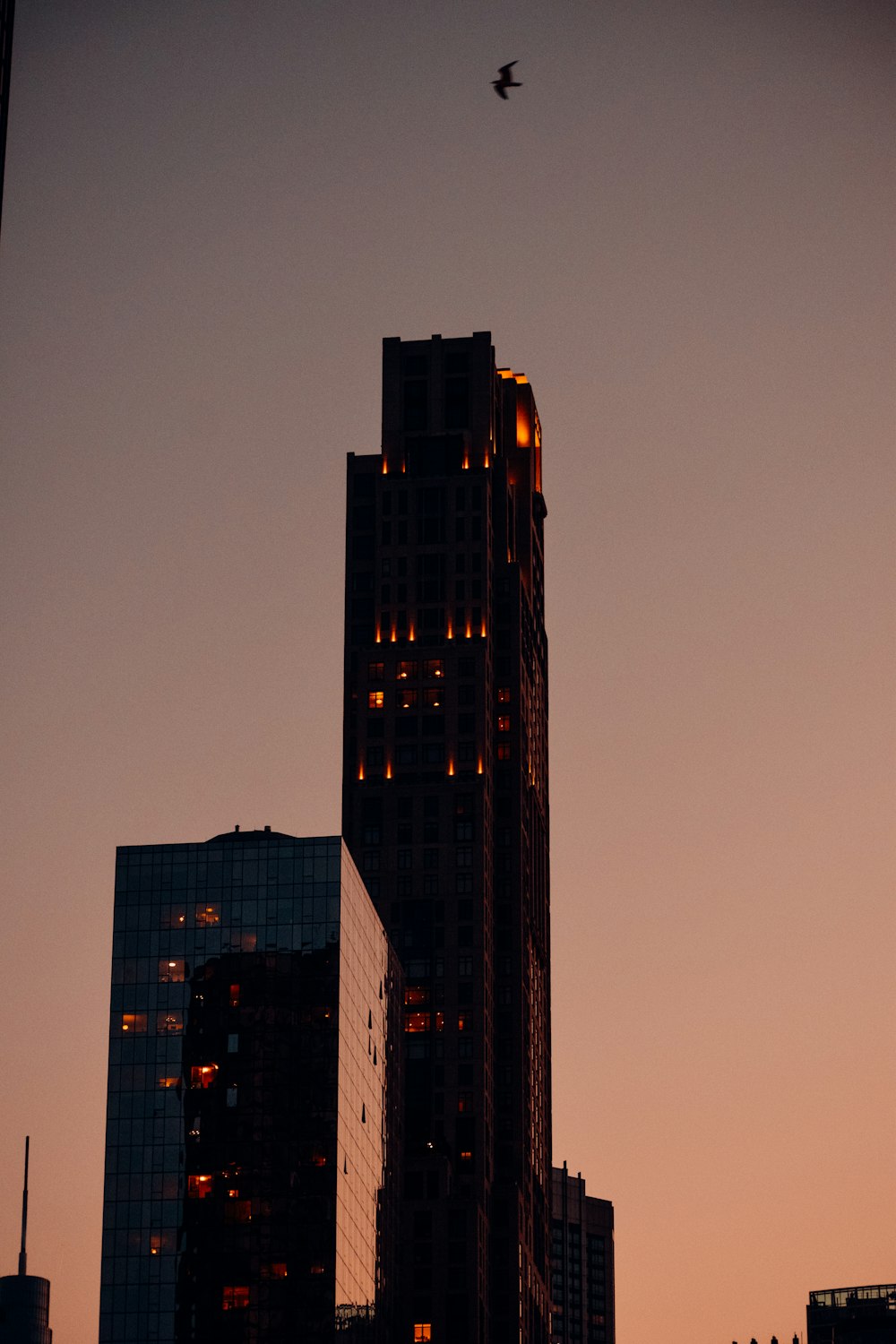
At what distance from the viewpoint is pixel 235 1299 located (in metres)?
196

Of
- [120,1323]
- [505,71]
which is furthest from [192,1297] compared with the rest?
[505,71]

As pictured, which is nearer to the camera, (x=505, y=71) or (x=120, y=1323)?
(x=505, y=71)

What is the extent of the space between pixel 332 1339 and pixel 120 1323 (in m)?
17.6

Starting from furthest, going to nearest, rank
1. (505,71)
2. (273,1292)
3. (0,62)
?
(273,1292) → (505,71) → (0,62)

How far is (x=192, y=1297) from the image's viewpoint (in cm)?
19638

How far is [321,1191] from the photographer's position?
19938 cm

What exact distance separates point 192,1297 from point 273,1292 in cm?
697

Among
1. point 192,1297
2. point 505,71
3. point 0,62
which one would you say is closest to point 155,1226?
point 192,1297

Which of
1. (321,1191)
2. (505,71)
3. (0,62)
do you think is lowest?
(321,1191)

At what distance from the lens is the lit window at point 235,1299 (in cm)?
19525

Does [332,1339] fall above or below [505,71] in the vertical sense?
below

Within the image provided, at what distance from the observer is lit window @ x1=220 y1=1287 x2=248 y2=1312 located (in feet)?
641

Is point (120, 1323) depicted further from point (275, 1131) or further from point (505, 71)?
point (505, 71)

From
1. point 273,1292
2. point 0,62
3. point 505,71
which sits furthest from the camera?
point 273,1292
